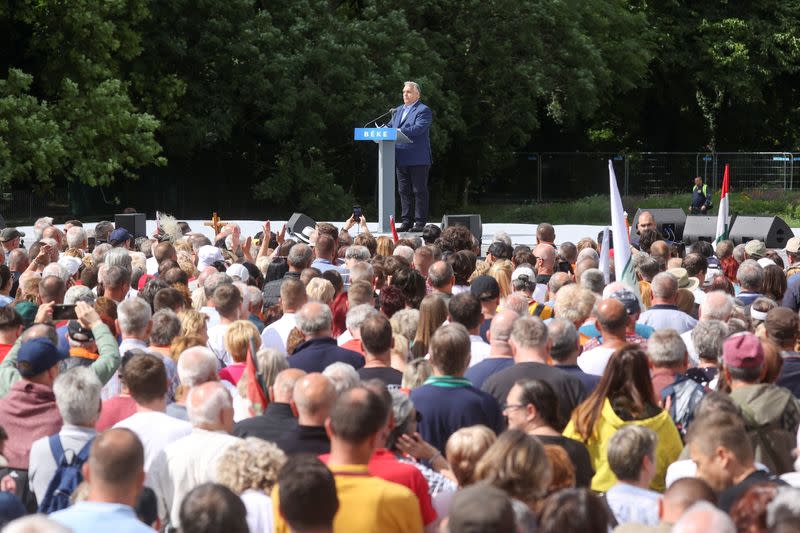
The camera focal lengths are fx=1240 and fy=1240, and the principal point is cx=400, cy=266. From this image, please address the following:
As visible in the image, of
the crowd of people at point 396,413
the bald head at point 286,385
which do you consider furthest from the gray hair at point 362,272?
the bald head at point 286,385

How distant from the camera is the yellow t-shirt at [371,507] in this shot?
417cm

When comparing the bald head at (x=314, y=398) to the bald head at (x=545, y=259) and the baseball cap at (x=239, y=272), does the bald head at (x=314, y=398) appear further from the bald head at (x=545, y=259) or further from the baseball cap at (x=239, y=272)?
the bald head at (x=545, y=259)

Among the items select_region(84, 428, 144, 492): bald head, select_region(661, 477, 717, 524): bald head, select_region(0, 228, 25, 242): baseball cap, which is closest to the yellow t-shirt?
select_region(84, 428, 144, 492): bald head

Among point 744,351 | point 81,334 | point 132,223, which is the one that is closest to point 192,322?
point 81,334

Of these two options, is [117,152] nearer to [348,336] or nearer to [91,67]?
[91,67]

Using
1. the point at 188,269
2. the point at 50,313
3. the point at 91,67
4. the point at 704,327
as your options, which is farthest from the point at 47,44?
the point at 704,327

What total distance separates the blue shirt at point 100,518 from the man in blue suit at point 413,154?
11487 mm

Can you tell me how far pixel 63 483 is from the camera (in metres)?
4.96

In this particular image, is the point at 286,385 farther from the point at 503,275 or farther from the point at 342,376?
the point at 503,275

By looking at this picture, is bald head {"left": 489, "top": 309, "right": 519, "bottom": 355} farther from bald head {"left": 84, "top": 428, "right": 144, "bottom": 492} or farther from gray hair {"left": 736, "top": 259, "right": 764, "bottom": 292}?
gray hair {"left": 736, "top": 259, "right": 764, "bottom": 292}

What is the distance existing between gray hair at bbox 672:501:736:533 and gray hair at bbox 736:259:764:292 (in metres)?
5.88

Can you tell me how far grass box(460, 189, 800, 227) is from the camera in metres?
32.7

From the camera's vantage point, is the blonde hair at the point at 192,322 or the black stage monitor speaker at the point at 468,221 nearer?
the blonde hair at the point at 192,322

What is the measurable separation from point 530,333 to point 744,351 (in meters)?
1.01
